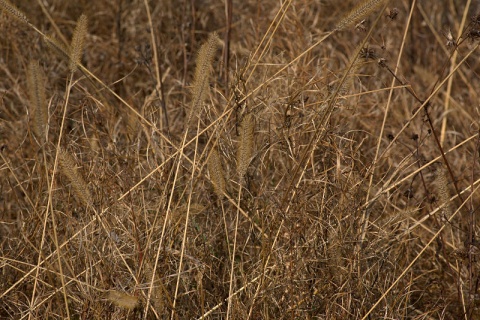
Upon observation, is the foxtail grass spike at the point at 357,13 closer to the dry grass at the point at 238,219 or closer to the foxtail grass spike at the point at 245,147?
the dry grass at the point at 238,219

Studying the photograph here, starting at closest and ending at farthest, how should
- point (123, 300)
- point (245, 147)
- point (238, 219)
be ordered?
point (123, 300) < point (245, 147) < point (238, 219)

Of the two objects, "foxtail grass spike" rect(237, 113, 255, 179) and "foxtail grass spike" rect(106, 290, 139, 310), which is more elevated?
"foxtail grass spike" rect(237, 113, 255, 179)

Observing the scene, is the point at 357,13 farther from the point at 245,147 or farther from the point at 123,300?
the point at 123,300

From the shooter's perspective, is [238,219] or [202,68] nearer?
[202,68]

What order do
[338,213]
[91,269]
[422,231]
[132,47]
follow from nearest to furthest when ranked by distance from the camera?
1. [91,269]
2. [338,213]
3. [422,231]
4. [132,47]

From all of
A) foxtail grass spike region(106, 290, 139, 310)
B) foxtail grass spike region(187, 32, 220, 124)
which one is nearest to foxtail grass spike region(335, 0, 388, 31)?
foxtail grass spike region(187, 32, 220, 124)

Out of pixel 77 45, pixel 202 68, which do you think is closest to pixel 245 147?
pixel 202 68

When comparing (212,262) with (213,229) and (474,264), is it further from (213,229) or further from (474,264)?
(474,264)

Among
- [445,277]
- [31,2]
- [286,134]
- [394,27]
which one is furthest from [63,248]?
[394,27]

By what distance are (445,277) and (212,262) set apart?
769mm

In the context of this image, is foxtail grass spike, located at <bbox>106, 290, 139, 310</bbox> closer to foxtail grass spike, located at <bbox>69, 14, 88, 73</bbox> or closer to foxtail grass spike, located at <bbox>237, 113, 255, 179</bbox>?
foxtail grass spike, located at <bbox>237, 113, 255, 179</bbox>

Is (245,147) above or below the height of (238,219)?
above

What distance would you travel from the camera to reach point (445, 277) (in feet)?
7.86

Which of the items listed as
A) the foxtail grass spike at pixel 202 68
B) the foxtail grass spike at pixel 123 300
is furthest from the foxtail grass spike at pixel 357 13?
the foxtail grass spike at pixel 123 300
